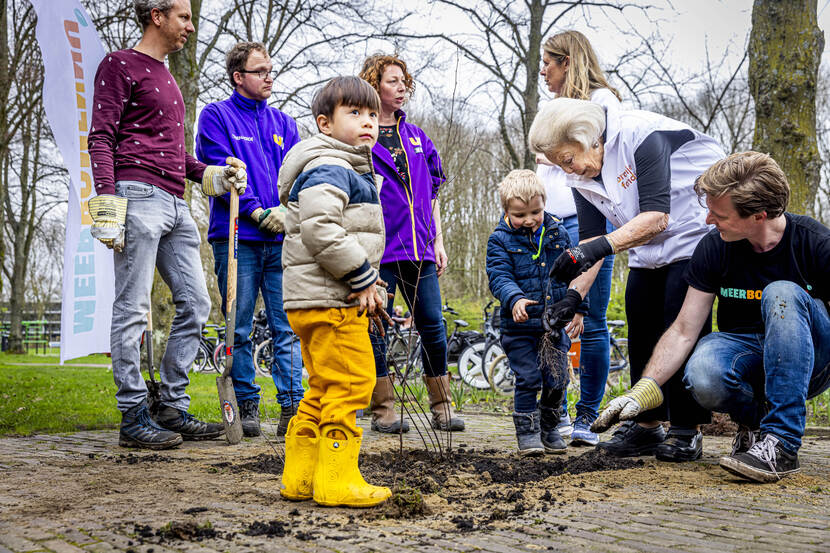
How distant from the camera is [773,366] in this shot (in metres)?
3.04

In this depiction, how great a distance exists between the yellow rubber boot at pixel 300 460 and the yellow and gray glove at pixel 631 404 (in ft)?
3.83

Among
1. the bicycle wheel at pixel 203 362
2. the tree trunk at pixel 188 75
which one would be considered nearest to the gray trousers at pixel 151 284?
the tree trunk at pixel 188 75

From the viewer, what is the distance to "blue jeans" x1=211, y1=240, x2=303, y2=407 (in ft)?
14.8

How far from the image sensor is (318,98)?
2.89 meters

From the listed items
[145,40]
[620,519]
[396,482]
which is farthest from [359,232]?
[145,40]

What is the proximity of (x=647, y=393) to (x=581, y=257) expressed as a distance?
2.21ft

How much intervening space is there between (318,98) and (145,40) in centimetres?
192

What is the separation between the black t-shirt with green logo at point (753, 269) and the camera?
315 centimetres

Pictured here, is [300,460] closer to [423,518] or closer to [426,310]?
[423,518]

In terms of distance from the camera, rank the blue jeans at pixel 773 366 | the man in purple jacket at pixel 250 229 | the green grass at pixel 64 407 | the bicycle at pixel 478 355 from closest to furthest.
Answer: the blue jeans at pixel 773 366
the man in purple jacket at pixel 250 229
the green grass at pixel 64 407
the bicycle at pixel 478 355

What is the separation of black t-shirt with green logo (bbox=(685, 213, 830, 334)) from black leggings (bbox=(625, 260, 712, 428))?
19 cm

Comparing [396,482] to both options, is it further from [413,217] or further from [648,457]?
[413,217]

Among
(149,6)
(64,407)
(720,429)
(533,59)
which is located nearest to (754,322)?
(720,429)

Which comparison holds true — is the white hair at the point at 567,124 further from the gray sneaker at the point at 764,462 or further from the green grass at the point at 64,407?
the green grass at the point at 64,407
